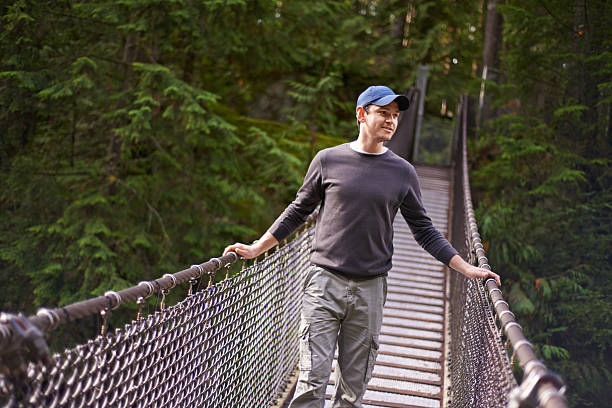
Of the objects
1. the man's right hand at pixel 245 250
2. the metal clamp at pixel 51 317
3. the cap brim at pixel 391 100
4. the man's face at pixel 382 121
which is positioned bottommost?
the man's right hand at pixel 245 250

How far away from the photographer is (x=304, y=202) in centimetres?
240

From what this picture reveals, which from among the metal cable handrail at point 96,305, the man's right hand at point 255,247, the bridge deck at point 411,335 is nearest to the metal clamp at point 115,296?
the metal cable handrail at point 96,305

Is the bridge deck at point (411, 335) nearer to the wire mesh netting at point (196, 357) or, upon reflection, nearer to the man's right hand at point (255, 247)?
the wire mesh netting at point (196, 357)

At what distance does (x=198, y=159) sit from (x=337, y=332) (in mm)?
6320

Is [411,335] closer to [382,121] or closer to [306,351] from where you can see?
[306,351]

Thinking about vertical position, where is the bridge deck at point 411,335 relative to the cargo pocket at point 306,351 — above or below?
below

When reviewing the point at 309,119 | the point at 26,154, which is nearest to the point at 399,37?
the point at 309,119

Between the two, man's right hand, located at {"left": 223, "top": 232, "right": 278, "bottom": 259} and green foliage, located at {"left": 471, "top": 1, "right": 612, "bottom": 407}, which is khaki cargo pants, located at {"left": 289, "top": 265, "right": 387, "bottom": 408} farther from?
green foliage, located at {"left": 471, "top": 1, "right": 612, "bottom": 407}

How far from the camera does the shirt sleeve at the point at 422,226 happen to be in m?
2.36

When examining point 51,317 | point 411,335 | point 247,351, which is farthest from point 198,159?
point 51,317

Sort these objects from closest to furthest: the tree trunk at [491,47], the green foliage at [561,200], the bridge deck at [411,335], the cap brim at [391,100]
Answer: the cap brim at [391,100] → the bridge deck at [411,335] → the green foliage at [561,200] → the tree trunk at [491,47]

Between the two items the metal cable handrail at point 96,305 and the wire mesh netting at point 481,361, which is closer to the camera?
the metal cable handrail at point 96,305

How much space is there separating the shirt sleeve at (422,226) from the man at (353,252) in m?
0.03

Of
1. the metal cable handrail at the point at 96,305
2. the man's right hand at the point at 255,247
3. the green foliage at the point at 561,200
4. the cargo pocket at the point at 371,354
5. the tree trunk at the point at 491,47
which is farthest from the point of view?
the tree trunk at the point at 491,47
